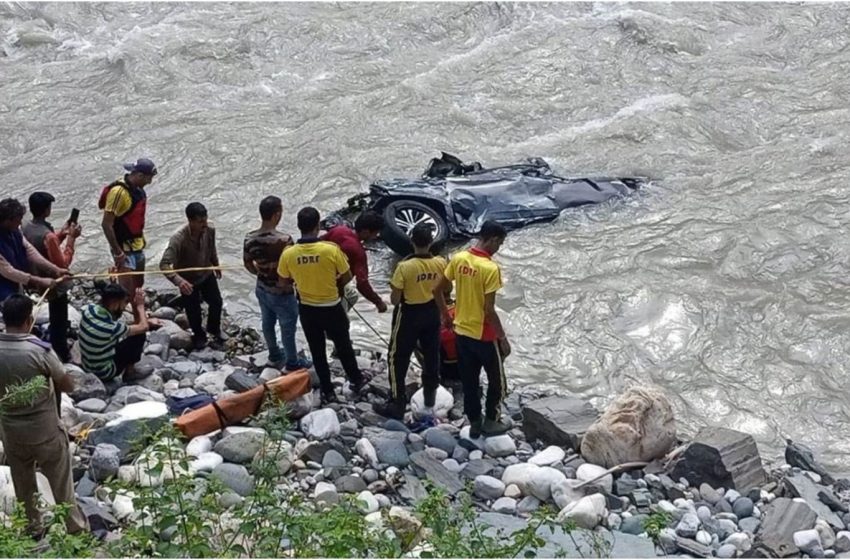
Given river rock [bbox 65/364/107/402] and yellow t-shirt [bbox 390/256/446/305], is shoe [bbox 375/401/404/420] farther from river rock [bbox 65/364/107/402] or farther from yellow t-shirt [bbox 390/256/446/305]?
river rock [bbox 65/364/107/402]

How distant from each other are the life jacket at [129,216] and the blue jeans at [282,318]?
1.22m

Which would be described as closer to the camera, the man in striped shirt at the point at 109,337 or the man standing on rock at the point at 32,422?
the man standing on rock at the point at 32,422

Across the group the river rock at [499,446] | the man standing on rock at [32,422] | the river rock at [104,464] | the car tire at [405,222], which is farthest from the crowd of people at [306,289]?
the car tire at [405,222]

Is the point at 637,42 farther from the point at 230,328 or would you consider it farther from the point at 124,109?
the point at 230,328

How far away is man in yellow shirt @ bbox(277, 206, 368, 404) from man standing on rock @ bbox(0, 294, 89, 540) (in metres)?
2.13

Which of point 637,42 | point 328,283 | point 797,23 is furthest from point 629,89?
point 328,283

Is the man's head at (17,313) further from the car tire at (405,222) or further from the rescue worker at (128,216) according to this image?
the car tire at (405,222)

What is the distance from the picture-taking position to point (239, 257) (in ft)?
41.2

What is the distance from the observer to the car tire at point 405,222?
11625 mm

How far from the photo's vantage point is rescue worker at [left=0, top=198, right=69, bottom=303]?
784 centimetres

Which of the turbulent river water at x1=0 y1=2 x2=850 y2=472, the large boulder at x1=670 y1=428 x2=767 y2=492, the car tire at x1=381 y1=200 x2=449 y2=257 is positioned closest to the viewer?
the large boulder at x1=670 y1=428 x2=767 y2=492

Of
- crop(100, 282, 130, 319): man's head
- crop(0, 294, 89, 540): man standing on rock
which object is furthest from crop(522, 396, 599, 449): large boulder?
crop(0, 294, 89, 540): man standing on rock

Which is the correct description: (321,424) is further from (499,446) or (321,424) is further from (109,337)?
(109,337)

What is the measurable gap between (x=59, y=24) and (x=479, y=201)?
12255 mm
